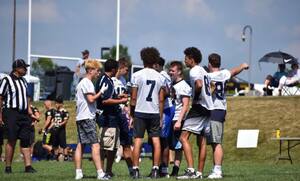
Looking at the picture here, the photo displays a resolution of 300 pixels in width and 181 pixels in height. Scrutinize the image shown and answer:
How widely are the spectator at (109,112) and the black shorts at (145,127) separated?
490mm

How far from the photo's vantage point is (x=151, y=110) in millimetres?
13273

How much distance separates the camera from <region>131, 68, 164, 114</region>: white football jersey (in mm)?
13234

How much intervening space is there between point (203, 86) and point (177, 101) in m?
2.17

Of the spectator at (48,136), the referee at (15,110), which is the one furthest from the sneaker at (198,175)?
the spectator at (48,136)

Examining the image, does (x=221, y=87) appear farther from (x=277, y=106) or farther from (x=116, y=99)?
(x=277, y=106)

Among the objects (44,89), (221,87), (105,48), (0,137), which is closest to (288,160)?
(0,137)

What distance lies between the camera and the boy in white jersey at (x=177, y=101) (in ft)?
44.7

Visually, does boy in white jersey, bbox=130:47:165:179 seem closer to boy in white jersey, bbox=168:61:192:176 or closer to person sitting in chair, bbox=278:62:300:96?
boy in white jersey, bbox=168:61:192:176

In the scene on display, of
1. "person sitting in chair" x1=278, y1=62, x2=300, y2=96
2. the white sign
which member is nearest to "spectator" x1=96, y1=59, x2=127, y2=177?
the white sign

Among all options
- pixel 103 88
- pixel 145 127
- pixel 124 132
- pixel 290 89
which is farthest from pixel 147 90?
pixel 290 89

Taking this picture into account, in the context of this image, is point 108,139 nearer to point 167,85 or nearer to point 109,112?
point 109,112

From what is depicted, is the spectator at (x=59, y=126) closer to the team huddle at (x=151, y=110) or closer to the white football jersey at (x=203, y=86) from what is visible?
the team huddle at (x=151, y=110)

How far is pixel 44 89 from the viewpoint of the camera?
3794 centimetres

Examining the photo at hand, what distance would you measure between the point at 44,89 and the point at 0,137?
1951cm
